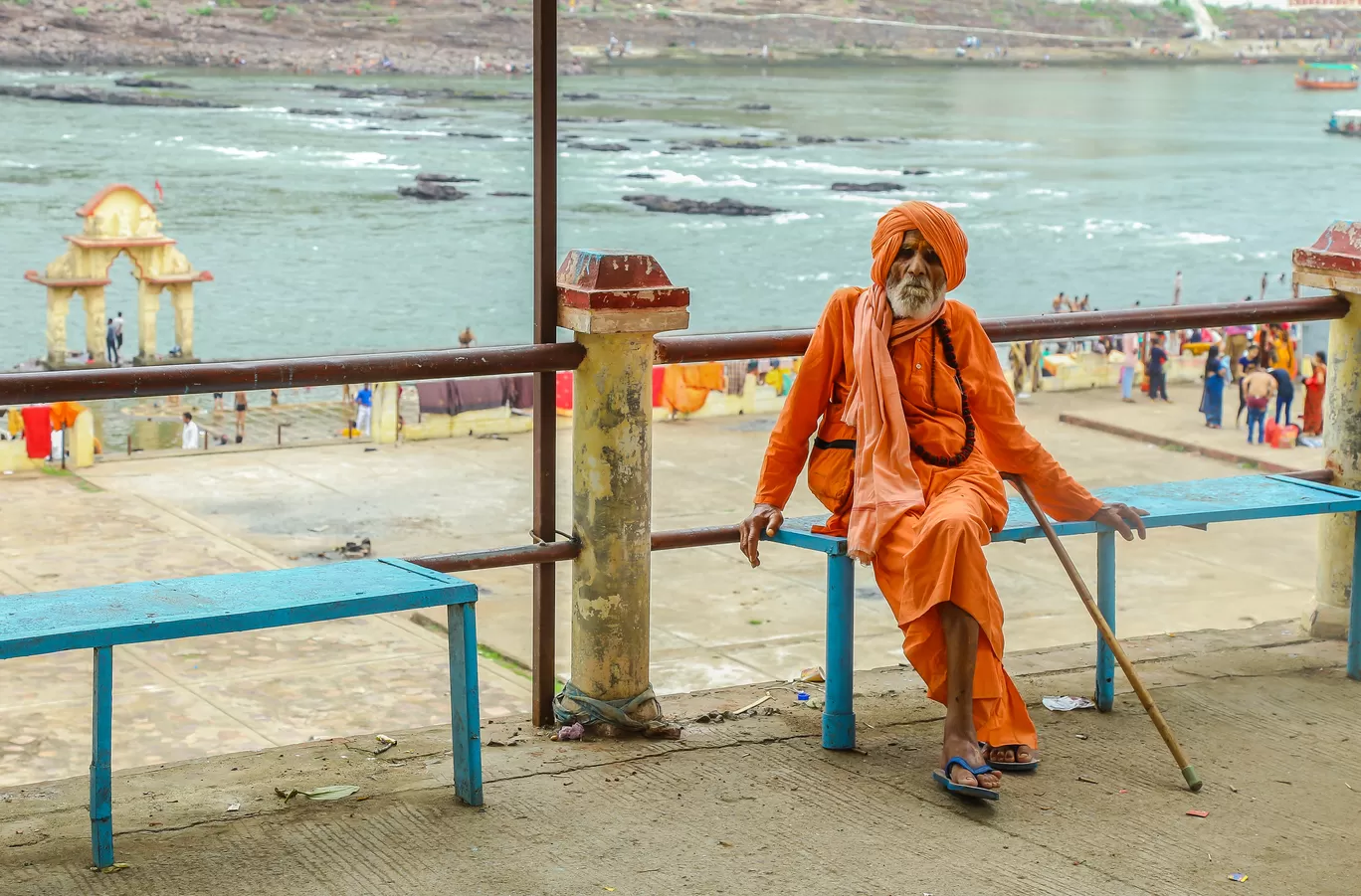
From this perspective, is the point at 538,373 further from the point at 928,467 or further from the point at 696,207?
the point at 696,207

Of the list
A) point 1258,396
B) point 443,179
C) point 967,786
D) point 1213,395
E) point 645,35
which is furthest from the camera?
point 645,35

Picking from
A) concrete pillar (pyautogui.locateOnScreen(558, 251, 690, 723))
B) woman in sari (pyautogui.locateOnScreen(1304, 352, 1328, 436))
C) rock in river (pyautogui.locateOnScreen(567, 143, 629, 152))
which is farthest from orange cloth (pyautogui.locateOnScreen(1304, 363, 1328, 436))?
rock in river (pyautogui.locateOnScreen(567, 143, 629, 152))

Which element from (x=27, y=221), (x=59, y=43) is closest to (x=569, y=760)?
(x=27, y=221)

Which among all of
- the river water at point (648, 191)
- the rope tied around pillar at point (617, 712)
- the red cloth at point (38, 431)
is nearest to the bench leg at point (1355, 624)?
the rope tied around pillar at point (617, 712)

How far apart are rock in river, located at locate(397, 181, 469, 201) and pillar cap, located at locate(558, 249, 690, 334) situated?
3132 inches

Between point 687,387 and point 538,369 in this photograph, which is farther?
point 687,387

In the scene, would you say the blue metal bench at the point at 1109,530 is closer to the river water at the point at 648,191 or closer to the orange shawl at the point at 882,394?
the orange shawl at the point at 882,394

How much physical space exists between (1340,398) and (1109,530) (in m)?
1.14

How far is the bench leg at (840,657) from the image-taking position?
3572mm

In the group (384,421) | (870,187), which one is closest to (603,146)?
(870,187)

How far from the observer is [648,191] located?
8338 cm

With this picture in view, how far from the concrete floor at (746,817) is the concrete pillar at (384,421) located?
71.6 feet

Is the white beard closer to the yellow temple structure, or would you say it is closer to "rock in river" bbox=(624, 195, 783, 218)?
the yellow temple structure

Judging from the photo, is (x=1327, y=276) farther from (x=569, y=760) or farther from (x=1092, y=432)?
(x=1092, y=432)
